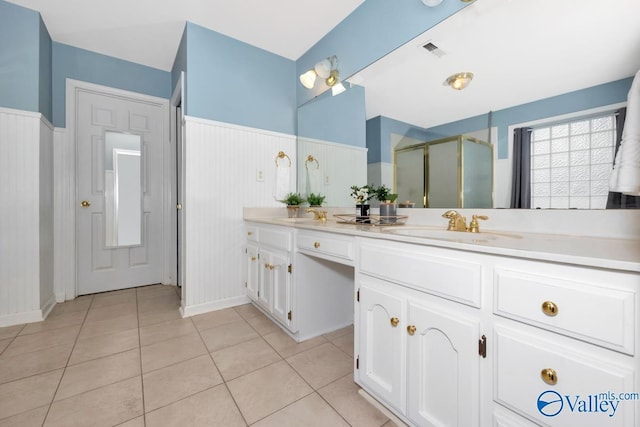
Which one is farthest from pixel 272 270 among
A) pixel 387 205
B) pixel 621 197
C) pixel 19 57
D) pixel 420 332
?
pixel 19 57

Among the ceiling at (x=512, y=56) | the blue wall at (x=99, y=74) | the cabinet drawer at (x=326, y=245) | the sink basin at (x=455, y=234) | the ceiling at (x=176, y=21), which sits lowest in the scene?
the cabinet drawer at (x=326, y=245)

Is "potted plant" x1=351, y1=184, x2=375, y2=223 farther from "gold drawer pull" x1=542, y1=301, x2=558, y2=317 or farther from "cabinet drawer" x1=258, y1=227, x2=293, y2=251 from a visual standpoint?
"gold drawer pull" x1=542, y1=301, x2=558, y2=317

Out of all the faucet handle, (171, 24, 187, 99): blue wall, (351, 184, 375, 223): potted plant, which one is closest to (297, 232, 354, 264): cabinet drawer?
(351, 184, 375, 223): potted plant

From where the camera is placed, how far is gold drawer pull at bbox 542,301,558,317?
2.13 ft

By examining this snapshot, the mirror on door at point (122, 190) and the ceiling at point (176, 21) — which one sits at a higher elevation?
the ceiling at point (176, 21)

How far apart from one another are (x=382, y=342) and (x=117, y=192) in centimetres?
299

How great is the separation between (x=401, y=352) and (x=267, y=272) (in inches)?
47.6

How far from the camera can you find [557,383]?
65 centimetres

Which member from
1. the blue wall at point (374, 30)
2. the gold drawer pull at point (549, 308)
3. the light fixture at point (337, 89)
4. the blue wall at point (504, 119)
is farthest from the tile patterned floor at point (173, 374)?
the blue wall at point (374, 30)

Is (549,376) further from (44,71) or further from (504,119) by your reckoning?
(44,71)

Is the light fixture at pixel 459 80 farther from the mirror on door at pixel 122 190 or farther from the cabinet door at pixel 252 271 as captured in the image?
the mirror on door at pixel 122 190

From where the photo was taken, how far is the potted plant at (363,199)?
1.74 meters

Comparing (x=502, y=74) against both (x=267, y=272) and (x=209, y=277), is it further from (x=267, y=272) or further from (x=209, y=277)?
(x=209, y=277)

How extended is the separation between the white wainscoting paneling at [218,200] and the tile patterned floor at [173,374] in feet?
0.89
